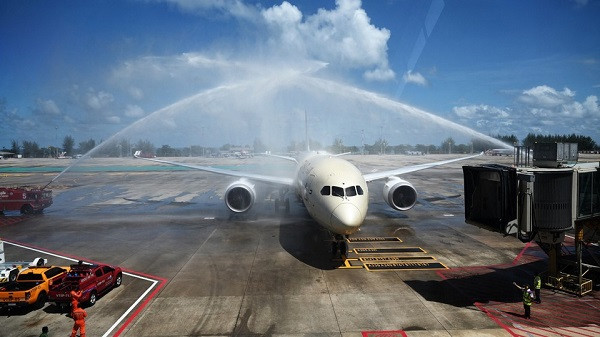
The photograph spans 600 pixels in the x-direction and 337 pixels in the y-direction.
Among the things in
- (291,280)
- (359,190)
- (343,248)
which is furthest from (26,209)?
(359,190)

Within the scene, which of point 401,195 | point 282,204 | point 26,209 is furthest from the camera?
point 26,209

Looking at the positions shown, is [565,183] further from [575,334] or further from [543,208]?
[575,334]

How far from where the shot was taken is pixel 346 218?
17328mm

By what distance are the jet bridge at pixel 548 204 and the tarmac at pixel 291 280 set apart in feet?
6.43

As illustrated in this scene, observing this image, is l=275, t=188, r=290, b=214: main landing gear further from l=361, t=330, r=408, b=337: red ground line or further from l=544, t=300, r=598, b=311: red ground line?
l=544, t=300, r=598, b=311: red ground line

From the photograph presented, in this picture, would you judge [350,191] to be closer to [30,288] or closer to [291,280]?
[291,280]

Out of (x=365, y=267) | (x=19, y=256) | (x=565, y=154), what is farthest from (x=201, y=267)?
(x=565, y=154)

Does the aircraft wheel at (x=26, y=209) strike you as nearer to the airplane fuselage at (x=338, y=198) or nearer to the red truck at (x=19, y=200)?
the red truck at (x=19, y=200)

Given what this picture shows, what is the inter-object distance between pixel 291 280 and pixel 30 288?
10.3 metres

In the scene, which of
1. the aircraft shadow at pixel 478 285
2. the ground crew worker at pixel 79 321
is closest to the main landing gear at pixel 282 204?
the aircraft shadow at pixel 478 285

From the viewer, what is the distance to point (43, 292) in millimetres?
14766

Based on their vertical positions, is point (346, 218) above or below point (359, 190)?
below

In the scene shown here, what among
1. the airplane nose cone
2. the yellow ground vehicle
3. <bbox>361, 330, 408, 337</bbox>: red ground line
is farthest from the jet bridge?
the yellow ground vehicle

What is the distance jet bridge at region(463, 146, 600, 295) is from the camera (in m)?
13.8
